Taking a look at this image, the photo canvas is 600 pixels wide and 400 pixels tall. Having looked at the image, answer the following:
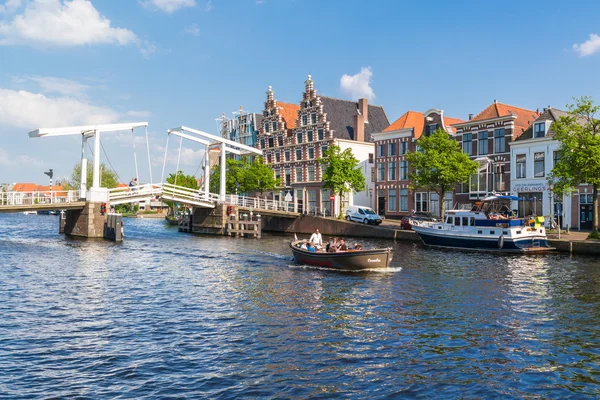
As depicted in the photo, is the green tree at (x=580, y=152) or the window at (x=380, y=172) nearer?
the green tree at (x=580, y=152)

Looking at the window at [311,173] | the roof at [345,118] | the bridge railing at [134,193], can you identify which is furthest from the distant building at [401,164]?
the bridge railing at [134,193]

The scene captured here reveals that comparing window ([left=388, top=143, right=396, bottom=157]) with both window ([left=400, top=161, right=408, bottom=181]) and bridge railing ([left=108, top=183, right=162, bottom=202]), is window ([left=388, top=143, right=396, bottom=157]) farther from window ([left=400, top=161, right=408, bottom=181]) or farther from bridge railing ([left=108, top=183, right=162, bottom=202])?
Answer: bridge railing ([left=108, top=183, right=162, bottom=202])

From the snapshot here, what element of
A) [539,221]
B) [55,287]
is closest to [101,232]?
[55,287]

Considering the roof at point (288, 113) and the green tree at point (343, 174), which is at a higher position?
the roof at point (288, 113)

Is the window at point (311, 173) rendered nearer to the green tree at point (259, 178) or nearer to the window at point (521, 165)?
the green tree at point (259, 178)

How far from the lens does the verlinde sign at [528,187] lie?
1885 inches

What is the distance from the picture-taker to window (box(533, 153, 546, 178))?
47844mm

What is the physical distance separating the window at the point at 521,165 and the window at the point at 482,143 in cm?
341

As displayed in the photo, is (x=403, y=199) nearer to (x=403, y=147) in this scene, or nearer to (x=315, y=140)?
(x=403, y=147)

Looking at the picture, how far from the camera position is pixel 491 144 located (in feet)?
169

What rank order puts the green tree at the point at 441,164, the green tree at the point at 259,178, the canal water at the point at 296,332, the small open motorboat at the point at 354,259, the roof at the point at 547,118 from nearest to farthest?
1. the canal water at the point at 296,332
2. the small open motorboat at the point at 354,259
3. the roof at the point at 547,118
4. the green tree at the point at 441,164
5. the green tree at the point at 259,178

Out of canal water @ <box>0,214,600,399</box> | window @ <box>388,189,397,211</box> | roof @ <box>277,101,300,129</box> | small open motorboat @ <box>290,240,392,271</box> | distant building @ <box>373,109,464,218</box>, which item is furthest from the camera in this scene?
roof @ <box>277,101,300,129</box>

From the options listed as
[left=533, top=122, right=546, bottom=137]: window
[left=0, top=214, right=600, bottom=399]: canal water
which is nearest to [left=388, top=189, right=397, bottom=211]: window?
[left=533, top=122, right=546, bottom=137]: window

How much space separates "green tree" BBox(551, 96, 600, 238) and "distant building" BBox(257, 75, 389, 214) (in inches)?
1235
